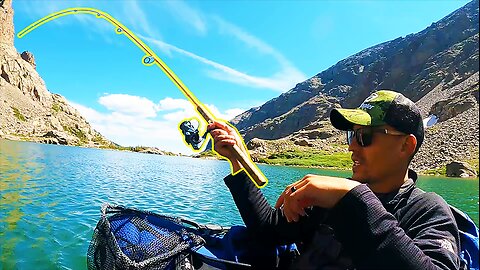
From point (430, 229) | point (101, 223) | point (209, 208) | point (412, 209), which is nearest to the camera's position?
point (430, 229)

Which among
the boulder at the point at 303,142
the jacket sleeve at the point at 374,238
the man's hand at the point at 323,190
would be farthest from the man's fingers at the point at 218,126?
the boulder at the point at 303,142

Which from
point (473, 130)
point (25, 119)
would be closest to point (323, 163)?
point (473, 130)

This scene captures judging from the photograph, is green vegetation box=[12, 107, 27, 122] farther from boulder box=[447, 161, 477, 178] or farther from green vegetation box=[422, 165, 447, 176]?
boulder box=[447, 161, 477, 178]

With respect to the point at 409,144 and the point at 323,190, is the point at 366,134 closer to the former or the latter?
the point at 409,144

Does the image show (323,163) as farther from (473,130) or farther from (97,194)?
(97,194)

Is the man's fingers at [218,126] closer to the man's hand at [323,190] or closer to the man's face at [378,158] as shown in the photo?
the man's face at [378,158]

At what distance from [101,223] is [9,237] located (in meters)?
7.87

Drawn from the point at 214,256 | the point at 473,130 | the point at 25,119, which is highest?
the point at 25,119

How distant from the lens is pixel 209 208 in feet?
63.9

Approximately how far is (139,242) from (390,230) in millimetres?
2427

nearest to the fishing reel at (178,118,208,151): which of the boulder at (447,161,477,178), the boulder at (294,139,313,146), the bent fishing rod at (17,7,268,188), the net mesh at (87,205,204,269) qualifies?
the bent fishing rod at (17,7,268,188)

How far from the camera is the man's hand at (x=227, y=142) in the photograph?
10.3 feet

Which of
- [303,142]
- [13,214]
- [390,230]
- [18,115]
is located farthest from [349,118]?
[18,115]

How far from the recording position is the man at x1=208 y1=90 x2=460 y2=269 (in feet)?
5.60
